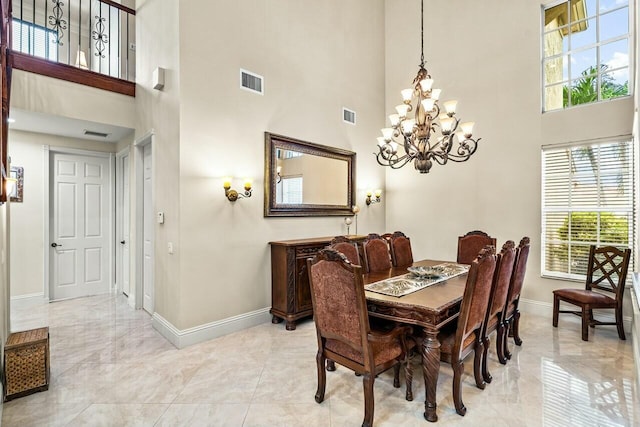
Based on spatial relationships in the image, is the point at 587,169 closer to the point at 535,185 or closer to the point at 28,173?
the point at 535,185

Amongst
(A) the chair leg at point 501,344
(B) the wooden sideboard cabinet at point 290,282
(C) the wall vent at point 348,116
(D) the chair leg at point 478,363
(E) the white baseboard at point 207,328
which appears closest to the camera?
(D) the chair leg at point 478,363

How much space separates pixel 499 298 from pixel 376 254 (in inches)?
53.0

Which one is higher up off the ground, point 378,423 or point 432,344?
point 432,344

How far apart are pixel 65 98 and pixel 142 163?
1122 millimetres

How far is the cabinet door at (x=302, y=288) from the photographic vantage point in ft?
12.9

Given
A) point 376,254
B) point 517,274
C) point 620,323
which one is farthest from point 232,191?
point 620,323

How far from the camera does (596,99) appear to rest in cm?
410

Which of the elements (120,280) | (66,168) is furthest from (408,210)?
(66,168)

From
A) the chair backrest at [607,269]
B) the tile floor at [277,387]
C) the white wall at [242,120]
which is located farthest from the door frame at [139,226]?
the chair backrest at [607,269]

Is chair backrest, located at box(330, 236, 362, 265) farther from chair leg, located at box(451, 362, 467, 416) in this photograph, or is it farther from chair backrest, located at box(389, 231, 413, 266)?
chair leg, located at box(451, 362, 467, 416)

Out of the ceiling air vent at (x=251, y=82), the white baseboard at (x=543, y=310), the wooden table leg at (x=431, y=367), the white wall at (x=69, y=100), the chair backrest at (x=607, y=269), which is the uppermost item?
the ceiling air vent at (x=251, y=82)

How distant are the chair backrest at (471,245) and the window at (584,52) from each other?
2108mm

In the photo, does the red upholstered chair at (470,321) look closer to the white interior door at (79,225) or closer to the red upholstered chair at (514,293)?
the red upholstered chair at (514,293)

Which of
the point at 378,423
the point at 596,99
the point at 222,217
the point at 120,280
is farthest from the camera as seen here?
the point at 120,280
